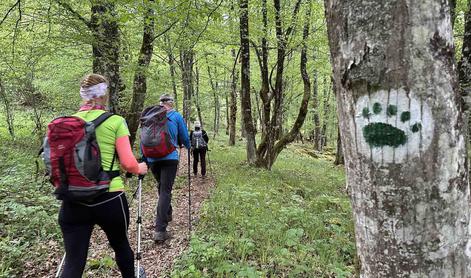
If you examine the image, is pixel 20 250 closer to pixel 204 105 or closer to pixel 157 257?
pixel 157 257

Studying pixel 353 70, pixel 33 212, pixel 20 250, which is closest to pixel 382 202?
pixel 353 70

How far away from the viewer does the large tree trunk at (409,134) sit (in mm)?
1101

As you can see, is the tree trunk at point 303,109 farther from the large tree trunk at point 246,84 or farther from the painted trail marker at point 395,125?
the painted trail marker at point 395,125

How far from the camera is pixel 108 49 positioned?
9195 mm

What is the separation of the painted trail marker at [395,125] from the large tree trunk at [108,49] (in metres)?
8.77

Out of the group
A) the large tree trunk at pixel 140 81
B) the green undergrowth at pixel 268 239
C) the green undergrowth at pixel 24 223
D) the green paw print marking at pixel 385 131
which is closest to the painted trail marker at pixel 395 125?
the green paw print marking at pixel 385 131

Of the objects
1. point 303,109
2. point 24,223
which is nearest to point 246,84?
point 303,109

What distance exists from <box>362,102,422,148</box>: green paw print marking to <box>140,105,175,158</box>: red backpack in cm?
454

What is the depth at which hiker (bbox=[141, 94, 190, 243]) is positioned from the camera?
5430mm

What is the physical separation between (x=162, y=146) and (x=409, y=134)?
183 inches

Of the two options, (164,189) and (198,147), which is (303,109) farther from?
(164,189)

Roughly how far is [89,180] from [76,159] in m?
0.21

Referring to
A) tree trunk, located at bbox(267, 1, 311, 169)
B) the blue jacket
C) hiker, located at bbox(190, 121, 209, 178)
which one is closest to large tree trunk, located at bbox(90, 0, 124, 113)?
hiker, located at bbox(190, 121, 209, 178)

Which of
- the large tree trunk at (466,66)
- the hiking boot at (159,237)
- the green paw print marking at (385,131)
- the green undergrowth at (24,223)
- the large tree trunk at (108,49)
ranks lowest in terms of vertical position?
the hiking boot at (159,237)
